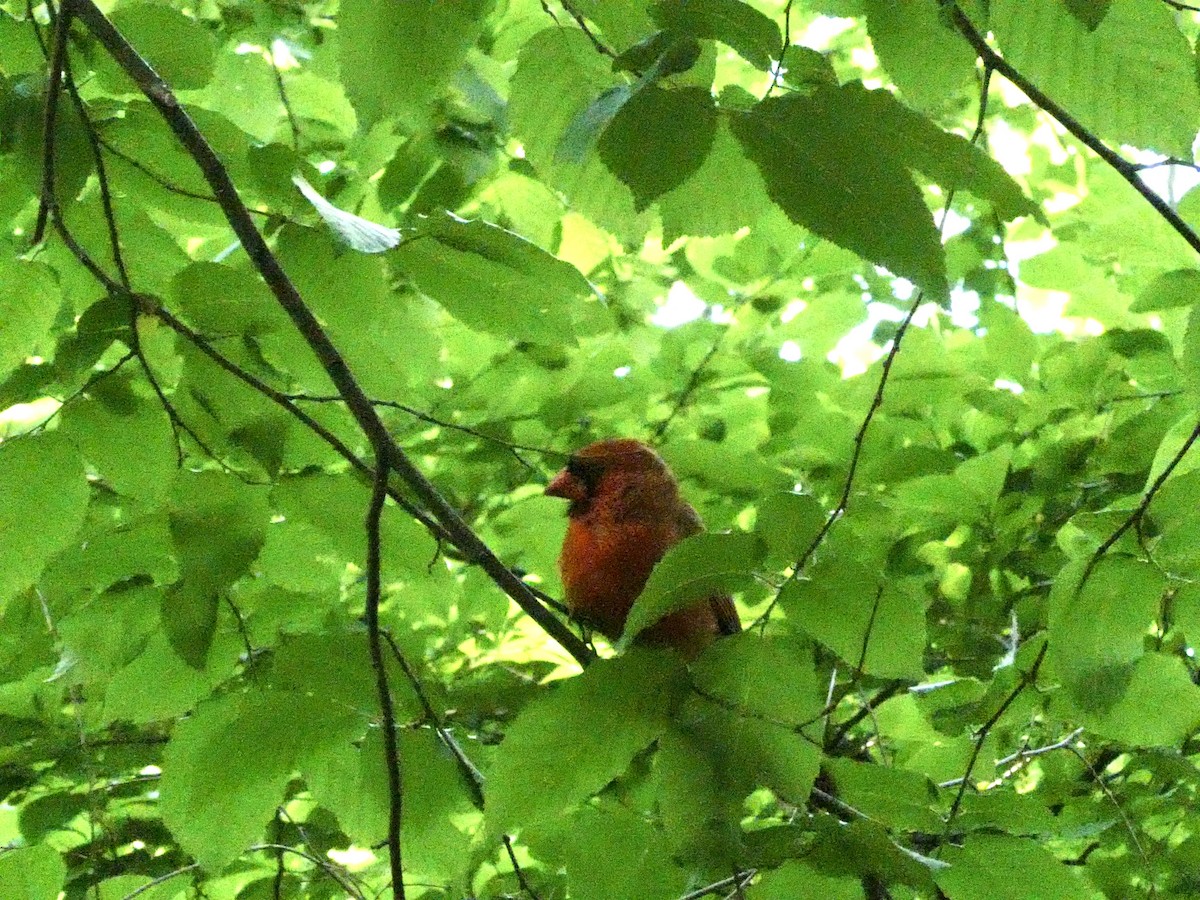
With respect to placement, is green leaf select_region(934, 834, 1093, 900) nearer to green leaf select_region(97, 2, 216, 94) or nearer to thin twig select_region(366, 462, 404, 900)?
thin twig select_region(366, 462, 404, 900)

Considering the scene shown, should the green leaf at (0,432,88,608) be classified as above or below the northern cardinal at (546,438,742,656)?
above

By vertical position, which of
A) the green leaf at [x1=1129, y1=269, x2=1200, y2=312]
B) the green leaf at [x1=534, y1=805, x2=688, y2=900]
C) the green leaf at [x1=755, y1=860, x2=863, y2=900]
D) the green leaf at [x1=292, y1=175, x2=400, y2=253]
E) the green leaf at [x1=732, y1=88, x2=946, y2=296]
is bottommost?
the green leaf at [x1=534, y1=805, x2=688, y2=900]

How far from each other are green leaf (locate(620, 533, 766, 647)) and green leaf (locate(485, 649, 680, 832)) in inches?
1.9

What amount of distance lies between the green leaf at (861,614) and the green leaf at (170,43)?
2.83 feet

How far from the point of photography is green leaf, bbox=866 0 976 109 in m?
1.14

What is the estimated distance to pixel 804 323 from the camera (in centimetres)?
269

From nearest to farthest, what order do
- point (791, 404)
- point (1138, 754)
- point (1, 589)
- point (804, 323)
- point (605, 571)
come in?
point (1, 589), point (1138, 754), point (605, 571), point (791, 404), point (804, 323)

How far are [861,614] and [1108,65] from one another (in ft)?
1.75

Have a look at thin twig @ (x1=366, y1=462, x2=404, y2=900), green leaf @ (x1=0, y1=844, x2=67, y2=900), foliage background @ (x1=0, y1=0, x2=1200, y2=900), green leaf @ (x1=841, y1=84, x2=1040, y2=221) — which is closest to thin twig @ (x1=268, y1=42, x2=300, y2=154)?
foliage background @ (x1=0, y1=0, x2=1200, y2=900)

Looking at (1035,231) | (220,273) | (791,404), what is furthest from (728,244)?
(220,273)

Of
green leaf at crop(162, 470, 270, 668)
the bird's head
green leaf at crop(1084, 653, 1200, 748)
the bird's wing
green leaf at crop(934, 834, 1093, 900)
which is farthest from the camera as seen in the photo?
the bird's head

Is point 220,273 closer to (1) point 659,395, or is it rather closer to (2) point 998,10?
(2) point 998,10

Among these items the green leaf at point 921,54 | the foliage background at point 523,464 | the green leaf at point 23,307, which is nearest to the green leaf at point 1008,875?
the foliage background at point 523,464

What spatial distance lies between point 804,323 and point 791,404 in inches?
12.0
